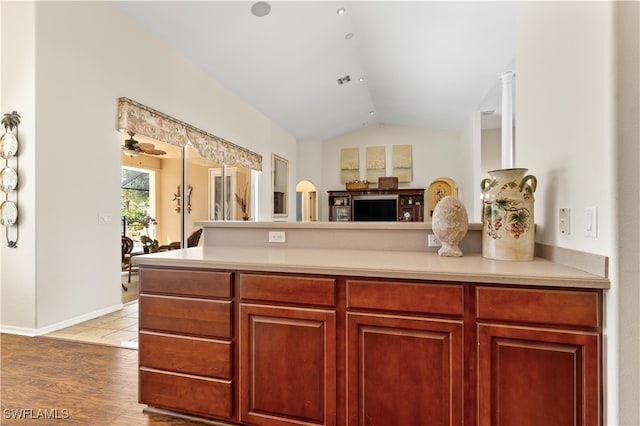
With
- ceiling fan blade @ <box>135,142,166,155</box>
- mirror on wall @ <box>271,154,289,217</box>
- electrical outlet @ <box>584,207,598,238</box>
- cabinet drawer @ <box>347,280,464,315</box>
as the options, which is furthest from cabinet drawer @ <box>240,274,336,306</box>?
mirror on wall @ <box>271,154,289,217</box>

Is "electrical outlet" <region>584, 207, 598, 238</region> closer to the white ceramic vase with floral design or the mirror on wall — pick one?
the white ceramic vase with floral design

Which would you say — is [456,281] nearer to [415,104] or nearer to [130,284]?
[130,284]

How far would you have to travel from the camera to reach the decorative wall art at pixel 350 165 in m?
9.33

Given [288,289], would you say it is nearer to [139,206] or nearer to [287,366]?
[287,366]

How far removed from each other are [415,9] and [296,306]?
13.3 ft

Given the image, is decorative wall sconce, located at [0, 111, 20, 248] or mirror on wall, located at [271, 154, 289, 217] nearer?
decorative wall sconce, located at [0, 111, 20, 248]

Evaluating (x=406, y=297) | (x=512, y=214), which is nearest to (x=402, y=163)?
(x=512, y=214)

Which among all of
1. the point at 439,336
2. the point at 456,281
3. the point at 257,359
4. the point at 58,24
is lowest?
the point at 257,359

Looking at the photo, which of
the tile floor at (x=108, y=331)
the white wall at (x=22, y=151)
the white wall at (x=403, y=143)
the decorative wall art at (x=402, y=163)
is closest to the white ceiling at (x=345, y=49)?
the white wall at (x=22, y=151)

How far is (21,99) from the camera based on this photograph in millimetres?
2947

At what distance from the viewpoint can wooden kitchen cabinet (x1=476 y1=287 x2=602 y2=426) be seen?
1175 millimetres

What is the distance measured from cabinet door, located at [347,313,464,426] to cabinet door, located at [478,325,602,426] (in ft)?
0.33

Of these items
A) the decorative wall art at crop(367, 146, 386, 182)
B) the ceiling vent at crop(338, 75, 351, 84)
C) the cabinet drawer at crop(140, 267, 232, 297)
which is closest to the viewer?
the cabinet drawer at crop(140, 267, 232, 297)

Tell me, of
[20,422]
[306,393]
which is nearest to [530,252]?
[306,393]
